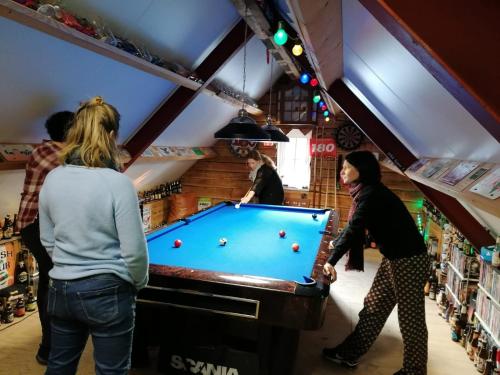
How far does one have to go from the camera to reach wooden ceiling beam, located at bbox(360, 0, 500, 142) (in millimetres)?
959

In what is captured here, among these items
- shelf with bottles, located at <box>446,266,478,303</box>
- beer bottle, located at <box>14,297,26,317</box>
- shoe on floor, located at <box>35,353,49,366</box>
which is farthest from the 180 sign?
shoe on floor, located at <box>35,353,49,366</box>

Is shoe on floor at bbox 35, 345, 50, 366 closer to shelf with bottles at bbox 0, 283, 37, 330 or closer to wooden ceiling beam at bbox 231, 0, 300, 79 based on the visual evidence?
shelf with bottles at bbox 0, 283, 37, 330

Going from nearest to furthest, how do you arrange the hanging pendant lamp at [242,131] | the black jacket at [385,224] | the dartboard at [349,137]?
the black jacket at [385,224], the hanging pendant lamp at [242,131], the dartboard at [349,137]

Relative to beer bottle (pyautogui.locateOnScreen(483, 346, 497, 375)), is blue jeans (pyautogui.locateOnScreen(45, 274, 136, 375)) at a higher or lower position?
higher

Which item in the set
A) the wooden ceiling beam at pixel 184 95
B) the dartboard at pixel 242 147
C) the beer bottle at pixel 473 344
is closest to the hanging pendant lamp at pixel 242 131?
the wooden ceiling beam at pixel 184 95

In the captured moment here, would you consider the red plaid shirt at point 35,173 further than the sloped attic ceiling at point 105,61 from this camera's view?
Yes

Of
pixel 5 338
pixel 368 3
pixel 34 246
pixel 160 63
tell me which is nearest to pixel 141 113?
pixel 160 63

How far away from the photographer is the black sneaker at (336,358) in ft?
9.07

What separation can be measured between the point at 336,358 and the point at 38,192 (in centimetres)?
247

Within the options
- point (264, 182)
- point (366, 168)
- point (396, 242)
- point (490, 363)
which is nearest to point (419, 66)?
point (366, 168)

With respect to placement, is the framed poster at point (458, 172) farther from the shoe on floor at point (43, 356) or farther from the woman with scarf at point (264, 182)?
the shoe on floor at point (43, 356)

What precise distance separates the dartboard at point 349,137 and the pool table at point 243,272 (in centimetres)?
343

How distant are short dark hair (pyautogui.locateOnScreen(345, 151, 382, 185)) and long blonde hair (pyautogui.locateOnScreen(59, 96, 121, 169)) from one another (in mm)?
1617

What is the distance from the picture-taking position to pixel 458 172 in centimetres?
226
